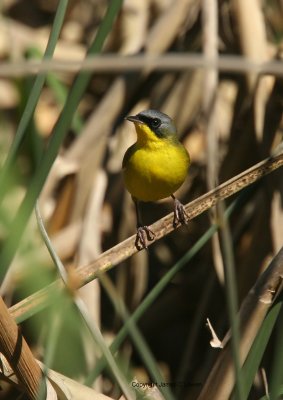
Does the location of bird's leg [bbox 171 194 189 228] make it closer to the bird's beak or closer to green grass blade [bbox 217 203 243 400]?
the bird's beak

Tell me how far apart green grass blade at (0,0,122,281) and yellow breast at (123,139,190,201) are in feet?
4.09

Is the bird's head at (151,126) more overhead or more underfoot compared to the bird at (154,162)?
more overhead

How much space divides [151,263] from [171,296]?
0.23m

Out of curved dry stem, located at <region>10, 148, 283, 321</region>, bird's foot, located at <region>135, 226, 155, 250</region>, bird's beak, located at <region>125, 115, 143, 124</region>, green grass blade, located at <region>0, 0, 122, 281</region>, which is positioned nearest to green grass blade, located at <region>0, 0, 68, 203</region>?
green grass blade, located at <region>0, 0, 122, 281</region>

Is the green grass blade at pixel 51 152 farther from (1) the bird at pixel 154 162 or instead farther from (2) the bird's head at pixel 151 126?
(2) the bird's head at pixel 151 126

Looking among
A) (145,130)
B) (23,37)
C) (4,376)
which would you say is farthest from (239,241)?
(23,37)

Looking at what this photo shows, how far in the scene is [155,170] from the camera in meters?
3.32

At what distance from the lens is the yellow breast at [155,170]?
3266 mm

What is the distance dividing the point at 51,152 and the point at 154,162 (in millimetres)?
1439

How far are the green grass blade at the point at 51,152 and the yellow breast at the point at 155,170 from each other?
49.1 inches

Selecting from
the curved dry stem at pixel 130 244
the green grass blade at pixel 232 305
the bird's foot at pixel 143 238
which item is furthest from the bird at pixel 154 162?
the green grass blade at pixel 232 305

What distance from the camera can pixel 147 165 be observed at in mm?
3332

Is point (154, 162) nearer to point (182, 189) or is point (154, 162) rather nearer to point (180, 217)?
point (180, 217)

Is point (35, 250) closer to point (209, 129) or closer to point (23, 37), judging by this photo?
point (209, 129)
